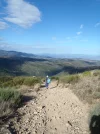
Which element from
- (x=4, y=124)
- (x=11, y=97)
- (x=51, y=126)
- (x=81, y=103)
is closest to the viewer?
(x=4, y=124)

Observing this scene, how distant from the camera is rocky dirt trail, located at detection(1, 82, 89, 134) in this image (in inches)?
267

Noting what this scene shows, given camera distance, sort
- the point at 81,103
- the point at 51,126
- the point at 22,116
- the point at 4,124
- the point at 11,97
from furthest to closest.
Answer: the point at 81,103, the point at 11,97, the point at 22,116, the point at 51,126, the point at 4,124

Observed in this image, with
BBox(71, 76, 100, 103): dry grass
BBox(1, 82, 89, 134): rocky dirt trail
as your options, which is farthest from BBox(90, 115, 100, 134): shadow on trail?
BBox(71, 76, 100, 103): dry grass

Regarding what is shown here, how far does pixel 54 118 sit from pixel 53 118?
43 mm

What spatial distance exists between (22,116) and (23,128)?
1.25m

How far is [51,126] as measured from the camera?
7.23 m

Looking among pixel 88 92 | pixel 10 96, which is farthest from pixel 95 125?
pixel 88 92

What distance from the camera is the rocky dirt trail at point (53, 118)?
267 inches

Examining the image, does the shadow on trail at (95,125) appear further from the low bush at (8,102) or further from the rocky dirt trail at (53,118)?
the low bush at (8,102)

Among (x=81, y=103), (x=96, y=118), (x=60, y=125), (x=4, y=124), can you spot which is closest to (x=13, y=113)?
(x=4, y=124)

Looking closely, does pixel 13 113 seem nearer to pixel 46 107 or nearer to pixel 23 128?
pixel 23 128

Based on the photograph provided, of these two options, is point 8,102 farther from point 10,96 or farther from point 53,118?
point 53,118

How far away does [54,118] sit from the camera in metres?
8.14

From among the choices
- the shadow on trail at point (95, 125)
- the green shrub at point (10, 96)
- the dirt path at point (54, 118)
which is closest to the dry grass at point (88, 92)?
the dirt path at point (54, 118)
